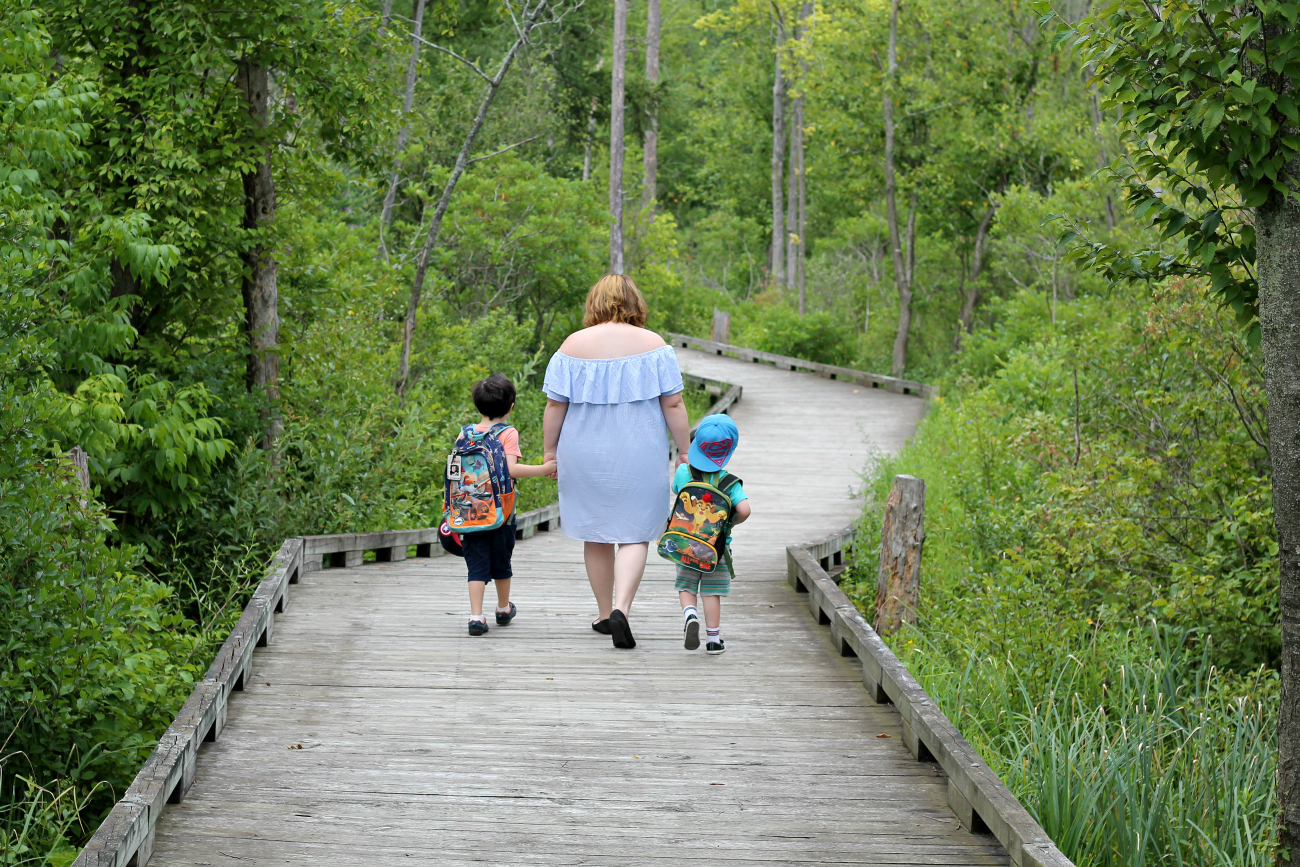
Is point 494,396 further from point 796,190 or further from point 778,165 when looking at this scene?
point 796,190

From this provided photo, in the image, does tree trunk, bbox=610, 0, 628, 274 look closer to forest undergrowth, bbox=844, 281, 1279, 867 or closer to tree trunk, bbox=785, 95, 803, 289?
forest undergrowth, bbox=844, 281, 1279, 867

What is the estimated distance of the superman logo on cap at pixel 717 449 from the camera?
6078 millimetres

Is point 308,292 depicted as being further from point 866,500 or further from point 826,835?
point 826,835

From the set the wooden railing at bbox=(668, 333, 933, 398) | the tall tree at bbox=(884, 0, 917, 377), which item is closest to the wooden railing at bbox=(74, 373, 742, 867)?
the wooden railing at bbox=(668, 333, 933, 398)

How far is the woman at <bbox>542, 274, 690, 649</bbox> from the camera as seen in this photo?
20.1 feet

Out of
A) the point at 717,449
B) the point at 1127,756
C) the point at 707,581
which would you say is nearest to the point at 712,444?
the point at 717,449

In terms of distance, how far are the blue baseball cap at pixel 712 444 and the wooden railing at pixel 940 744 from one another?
1117 mm

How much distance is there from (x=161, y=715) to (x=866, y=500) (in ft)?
26.2

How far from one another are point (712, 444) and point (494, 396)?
3.97ft

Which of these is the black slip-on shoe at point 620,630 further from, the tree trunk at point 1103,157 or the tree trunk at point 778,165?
the tree trunk at point 778,165

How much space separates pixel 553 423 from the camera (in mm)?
6297

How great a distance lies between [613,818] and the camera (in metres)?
4.27

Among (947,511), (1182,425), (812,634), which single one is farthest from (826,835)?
(947,511)

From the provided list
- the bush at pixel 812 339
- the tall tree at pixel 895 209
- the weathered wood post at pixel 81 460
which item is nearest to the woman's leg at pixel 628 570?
the weathered wood post at pixel 81 460
